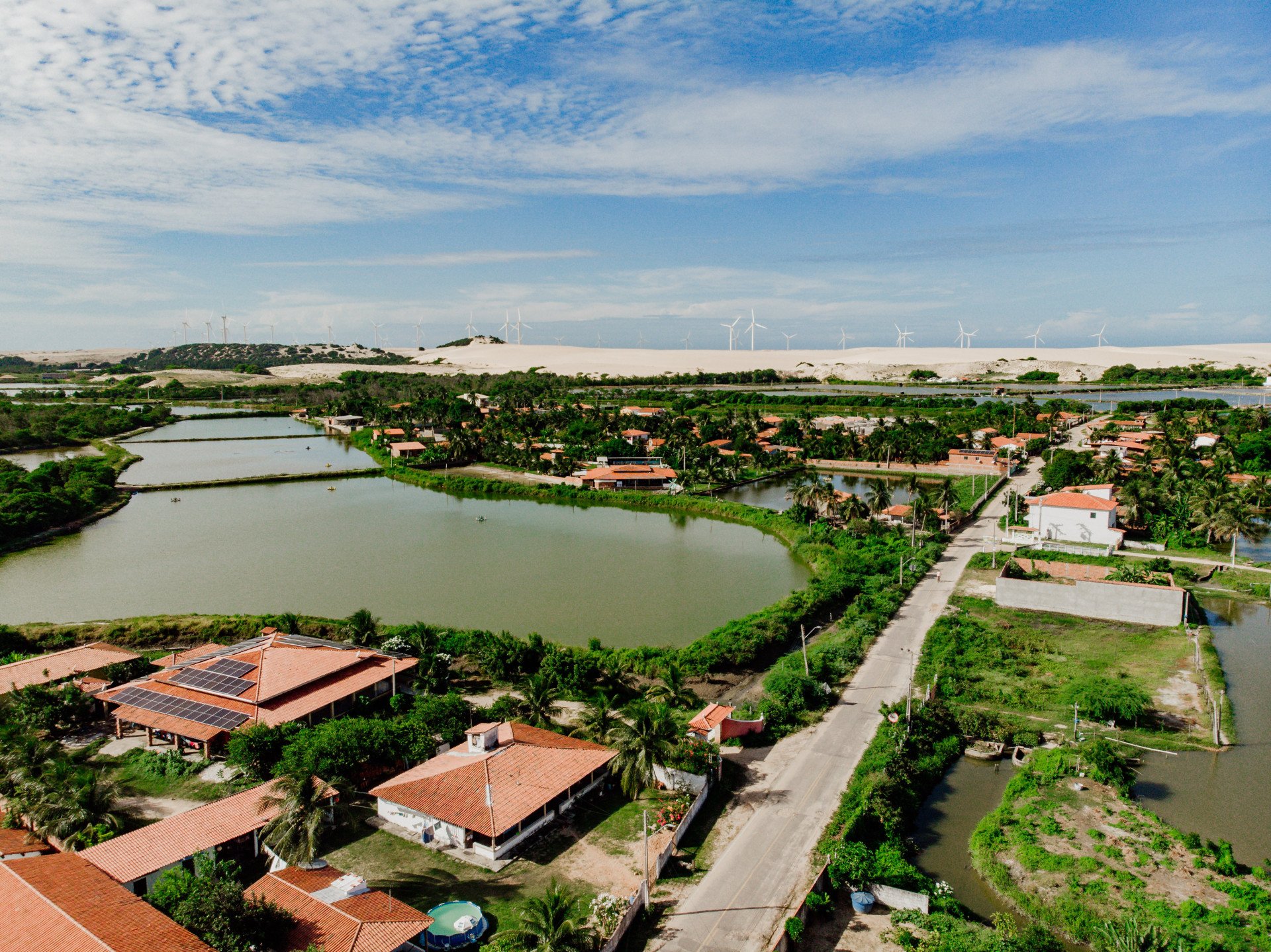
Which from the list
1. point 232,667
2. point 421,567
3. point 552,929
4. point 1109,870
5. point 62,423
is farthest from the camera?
point 62,423

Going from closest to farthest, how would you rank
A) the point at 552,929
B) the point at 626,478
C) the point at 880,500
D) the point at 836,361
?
1. the point at 552,929
2. the point at 880,500
3. the point at 626,478
4. the point at 836,361

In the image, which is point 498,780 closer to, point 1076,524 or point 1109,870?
point 1109,870

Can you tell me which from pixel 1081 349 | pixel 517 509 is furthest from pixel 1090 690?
pixel 1081 349

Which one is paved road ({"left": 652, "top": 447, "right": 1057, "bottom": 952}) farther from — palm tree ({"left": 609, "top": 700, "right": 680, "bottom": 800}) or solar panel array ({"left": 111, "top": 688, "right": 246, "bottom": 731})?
solar panel array ({"left": 111, "top": 688, "right": 246, "bottom": 731})

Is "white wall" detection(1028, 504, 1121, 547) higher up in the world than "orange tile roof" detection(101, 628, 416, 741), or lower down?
higher up

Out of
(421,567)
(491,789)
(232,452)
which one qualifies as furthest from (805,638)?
(232,452)

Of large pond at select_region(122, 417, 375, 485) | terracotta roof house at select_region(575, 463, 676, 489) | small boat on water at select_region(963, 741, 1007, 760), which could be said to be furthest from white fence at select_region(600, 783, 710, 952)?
large pond at select_region(122, 417, 375, 485)
